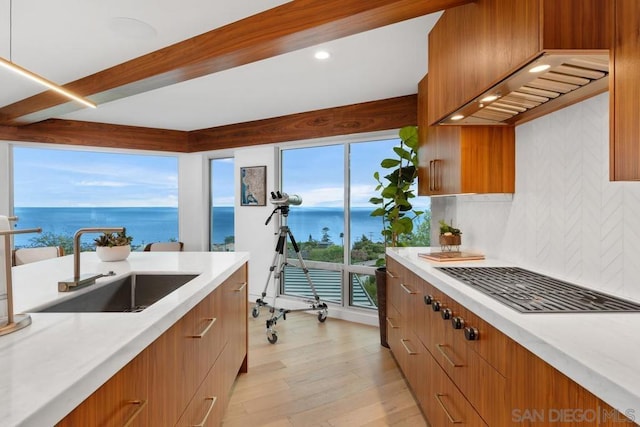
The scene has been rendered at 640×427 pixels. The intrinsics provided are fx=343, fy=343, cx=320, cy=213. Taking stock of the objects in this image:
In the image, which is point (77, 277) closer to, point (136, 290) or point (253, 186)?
point (136, 290)

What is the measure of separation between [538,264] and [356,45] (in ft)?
6.07

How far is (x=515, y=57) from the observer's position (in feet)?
4.06

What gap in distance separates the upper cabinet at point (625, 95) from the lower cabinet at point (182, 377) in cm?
147

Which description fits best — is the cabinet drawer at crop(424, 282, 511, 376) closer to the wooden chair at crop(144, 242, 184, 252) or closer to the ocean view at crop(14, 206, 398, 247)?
the ocean view at crop(14, 206, 398, 247)

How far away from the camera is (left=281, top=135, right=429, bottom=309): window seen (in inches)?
155

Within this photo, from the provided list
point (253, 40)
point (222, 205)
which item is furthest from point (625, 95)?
point (222, 205)

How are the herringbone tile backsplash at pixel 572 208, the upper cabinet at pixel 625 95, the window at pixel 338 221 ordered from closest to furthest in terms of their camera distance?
the upper cabinet at pixel 625 95
the herringbone tile backsplash at pixel 572 208
the window at pixel 338 221

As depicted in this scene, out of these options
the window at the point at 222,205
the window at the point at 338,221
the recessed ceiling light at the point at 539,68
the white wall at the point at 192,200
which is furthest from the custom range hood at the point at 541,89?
the white wall at the point at 192,200

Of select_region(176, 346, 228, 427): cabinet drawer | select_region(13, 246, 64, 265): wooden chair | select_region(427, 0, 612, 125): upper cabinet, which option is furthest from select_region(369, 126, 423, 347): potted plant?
select_region(13, 246, 64, 265): wooden chair

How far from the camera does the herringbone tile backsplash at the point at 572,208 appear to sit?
134 centimetres

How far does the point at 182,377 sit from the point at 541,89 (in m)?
1.88

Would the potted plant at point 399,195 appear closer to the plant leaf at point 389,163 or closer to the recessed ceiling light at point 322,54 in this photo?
the plant leaf at point 389,163

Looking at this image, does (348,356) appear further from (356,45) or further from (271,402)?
(356,45)

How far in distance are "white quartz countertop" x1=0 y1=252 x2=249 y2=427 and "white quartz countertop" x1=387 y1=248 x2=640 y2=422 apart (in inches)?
41.4
